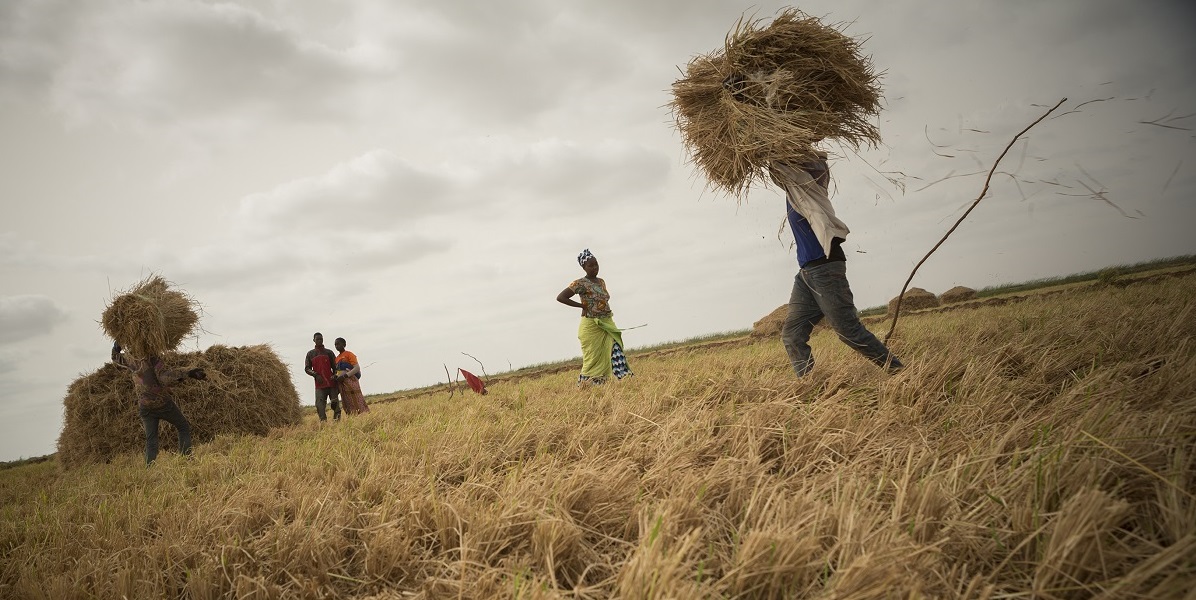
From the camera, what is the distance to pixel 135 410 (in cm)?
783

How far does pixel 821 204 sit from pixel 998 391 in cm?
149

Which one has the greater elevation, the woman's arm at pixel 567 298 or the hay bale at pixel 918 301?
the woman's arm at pixel 567 298

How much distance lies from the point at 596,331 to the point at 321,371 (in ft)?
18.6

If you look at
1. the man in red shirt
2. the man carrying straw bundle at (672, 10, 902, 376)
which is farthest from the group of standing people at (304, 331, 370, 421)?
the man carrying straw bundle at (672, 10, 902, 376)

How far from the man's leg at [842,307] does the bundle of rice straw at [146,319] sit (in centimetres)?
760

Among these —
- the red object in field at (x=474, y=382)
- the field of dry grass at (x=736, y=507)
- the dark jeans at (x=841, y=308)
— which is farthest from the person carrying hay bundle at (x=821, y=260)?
the red object in field at (x=474, y=382)

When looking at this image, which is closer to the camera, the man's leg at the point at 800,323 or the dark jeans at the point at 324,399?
the man's leg at the point at 800,323

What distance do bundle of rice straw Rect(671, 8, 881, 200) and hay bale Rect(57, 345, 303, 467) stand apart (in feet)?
26.3

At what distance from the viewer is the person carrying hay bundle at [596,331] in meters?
6.41

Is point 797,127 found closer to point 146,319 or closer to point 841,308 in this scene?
point 841,308

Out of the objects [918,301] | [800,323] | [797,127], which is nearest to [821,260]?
[800,323]

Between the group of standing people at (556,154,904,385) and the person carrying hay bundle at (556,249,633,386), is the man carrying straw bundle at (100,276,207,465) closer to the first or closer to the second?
the person carrying hay bundle at (556,249,633,386)

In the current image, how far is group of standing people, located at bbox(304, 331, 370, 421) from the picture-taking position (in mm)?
9180

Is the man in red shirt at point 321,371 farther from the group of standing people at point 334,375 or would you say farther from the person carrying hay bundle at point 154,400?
the person carrying hay bundle at point 154,400
